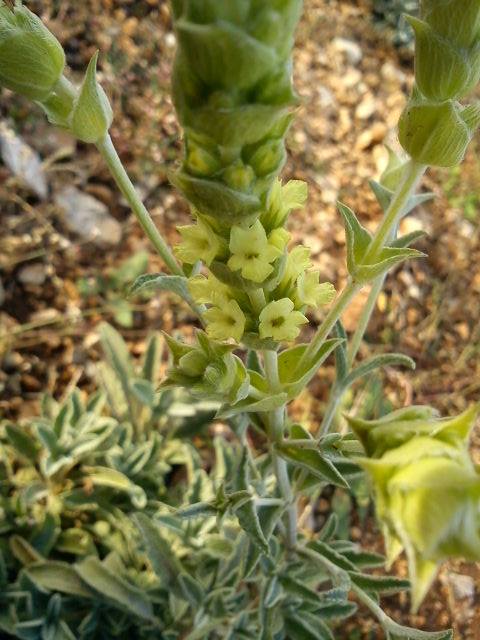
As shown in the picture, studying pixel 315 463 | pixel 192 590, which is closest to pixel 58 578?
pixel 192 590

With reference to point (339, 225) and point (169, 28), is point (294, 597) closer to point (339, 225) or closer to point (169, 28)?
point (339, 225)

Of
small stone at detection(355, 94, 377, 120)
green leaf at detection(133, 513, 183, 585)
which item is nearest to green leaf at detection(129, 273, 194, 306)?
green leaf at detection(133, 513, 183, 585)

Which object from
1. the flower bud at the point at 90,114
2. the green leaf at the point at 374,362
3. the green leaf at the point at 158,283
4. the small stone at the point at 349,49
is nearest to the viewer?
the flower bud at the point at 90,114

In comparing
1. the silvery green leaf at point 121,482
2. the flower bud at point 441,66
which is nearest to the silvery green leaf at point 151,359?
the silvery green leaf at point 121,482

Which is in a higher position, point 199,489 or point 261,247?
point 261,247

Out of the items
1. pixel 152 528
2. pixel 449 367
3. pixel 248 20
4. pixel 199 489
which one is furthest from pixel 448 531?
pixel 449 367

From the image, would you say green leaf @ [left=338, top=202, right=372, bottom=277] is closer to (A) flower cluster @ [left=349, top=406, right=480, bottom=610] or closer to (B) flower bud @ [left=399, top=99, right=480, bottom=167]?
(B) flower bud @ [left=399, top=99, right=480, bottom=167]

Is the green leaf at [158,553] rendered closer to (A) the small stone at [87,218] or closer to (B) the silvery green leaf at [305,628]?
(B) the silvery green leaf at [305,628]
